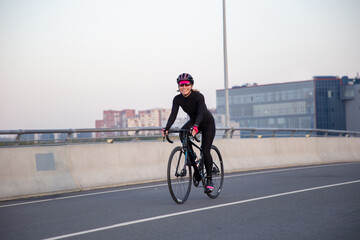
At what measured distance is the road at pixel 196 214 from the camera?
5.90 metres

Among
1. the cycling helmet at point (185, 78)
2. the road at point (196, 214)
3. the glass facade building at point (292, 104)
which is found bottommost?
the road at point (196, 214)

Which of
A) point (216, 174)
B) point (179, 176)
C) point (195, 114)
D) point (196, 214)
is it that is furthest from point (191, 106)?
point (196, 214)

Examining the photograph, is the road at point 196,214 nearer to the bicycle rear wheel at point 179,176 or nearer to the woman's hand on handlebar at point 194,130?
the bicycle rear wheel at point 179,176

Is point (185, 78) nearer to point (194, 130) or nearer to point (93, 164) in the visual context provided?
point (194, 130)

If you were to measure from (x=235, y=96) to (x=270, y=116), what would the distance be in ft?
49.8

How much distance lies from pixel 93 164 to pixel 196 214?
17.9 feet

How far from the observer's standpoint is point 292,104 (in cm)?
16500

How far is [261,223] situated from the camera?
6.34 m

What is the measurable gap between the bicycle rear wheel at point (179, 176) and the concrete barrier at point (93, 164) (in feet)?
12.0

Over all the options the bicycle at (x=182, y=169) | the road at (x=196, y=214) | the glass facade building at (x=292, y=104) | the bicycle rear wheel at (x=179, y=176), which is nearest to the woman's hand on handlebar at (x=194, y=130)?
the bicycle at (x=182, y=169)

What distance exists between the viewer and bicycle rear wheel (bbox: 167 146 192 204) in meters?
8.27

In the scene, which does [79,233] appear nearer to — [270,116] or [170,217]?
[170,217]

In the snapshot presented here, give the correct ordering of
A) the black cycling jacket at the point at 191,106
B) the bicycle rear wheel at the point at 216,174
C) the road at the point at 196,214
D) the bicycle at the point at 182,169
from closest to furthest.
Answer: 1. the road at the point at 196,214
2. the bicycle at the point at 182,169
3. the black cycling jacket at the point at 191,106
4. the bicycle rear wheel at the point at 216,174

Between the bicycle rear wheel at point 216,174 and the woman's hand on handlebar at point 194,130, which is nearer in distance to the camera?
the woman's hand on handlebar at point 194,130
